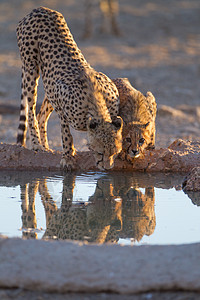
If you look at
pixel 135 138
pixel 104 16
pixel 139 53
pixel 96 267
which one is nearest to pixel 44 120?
pixel 135 138

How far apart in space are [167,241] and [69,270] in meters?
1.04

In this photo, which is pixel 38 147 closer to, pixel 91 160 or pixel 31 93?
pixel 31 93

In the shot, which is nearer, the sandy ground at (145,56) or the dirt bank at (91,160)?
A: the dirt bank at (91,160)

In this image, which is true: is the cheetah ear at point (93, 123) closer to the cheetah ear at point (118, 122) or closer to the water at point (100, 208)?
the cheetah ear at point (118, 122)

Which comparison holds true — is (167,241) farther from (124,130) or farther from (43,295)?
(124,130)

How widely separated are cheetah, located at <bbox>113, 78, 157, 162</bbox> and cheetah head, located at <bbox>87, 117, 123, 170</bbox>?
0.82ft

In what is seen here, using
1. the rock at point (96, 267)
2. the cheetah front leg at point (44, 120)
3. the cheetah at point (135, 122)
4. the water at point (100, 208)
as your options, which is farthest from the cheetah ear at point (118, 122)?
the rock at point (96, 267)

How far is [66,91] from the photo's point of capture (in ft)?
20.2

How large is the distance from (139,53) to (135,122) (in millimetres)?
10961

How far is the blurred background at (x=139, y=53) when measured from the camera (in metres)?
10.4

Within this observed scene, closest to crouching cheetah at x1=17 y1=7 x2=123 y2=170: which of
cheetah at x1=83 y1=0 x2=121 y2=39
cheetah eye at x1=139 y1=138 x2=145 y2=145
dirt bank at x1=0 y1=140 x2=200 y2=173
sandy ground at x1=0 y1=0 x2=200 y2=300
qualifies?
dirt bank at x1=0 y1=140 x2=200 y2=173

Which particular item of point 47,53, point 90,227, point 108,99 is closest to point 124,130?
point 108,99

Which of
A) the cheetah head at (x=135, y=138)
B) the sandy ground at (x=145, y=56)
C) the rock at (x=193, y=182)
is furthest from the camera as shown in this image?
the sandy ground at (x=145, y=56)

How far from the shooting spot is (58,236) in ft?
13.3
